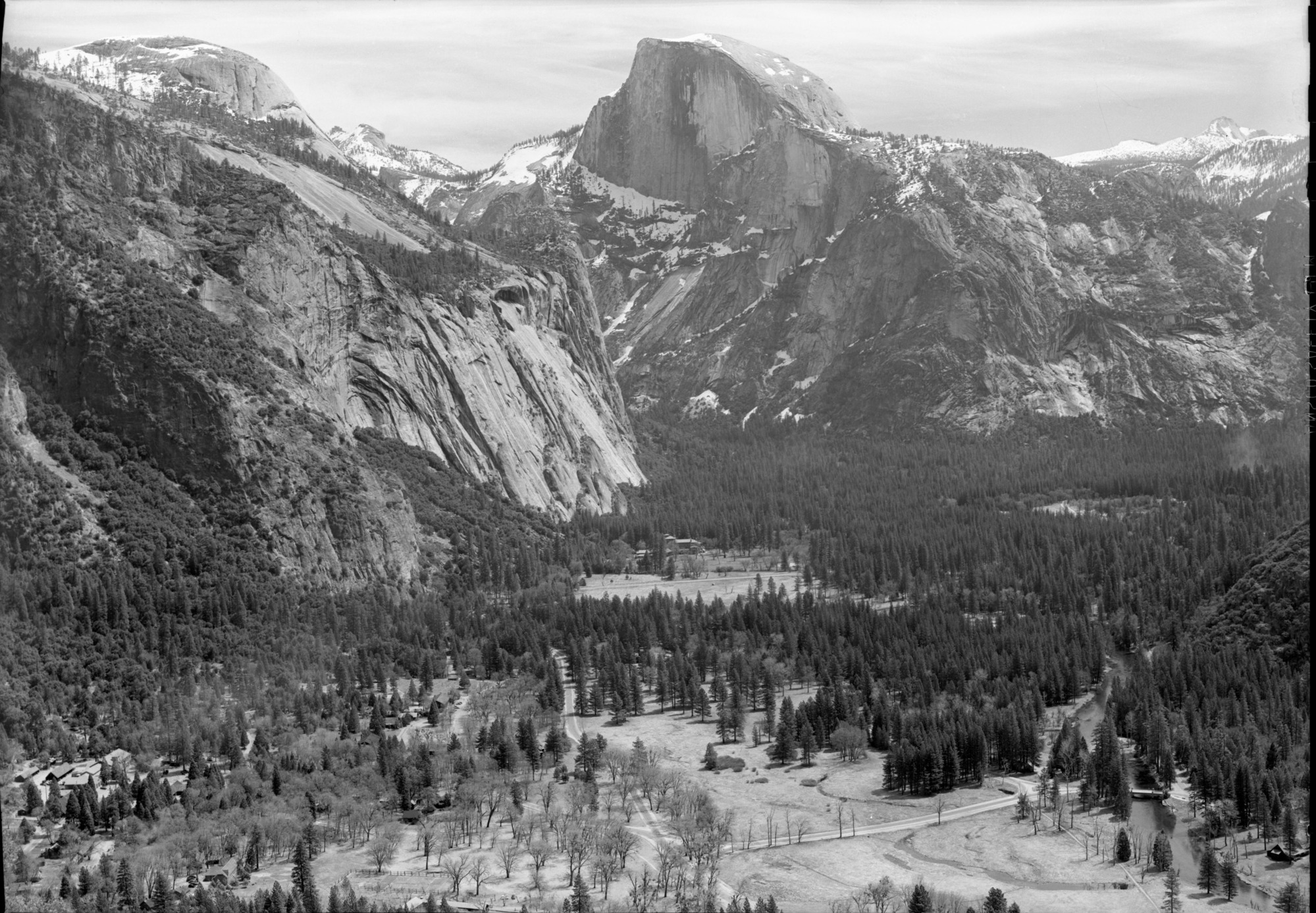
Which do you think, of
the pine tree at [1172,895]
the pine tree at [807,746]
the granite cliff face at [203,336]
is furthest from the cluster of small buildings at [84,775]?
the pine tree at [1172,895]

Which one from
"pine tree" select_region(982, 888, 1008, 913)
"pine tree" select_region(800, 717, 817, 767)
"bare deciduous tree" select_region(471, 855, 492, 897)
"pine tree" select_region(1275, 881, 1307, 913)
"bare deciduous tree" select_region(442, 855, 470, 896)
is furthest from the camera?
"pine tree" select_region(800, 717, 817, 767)

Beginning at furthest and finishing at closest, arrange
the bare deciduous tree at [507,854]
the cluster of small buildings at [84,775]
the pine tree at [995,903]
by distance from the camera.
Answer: the cluster of small buildings at [84,775] → the bare deciduous tree at [507,854] → the pine tree at [995,903]

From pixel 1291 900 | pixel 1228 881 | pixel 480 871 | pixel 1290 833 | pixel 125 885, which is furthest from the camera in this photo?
pixel 1290 833

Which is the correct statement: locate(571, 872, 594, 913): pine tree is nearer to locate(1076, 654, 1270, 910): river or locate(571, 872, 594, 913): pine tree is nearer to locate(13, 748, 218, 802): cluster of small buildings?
locate(13, 748, 218, 802): cluster of small buildings

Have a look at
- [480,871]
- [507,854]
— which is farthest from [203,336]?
[480,871]

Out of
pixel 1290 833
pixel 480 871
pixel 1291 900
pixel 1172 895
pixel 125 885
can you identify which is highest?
pixel 125 885

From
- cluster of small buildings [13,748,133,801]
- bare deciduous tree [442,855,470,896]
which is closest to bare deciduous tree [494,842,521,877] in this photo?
bare deciduous tree [442,855,470,896]

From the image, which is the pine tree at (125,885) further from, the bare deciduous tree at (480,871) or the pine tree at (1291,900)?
the pine tree at (1291,900)

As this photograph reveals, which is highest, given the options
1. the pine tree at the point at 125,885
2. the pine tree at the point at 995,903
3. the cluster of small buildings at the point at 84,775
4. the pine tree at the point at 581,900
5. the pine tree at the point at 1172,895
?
the cluster of small buildings at the point at 84,775

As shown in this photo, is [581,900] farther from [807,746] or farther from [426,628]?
[426,628]

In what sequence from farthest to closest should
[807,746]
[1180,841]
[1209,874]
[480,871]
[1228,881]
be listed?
1. [807,746]
2. [1180,841]
3. [480,871]
4. [1209,874]
5. [1228,881]

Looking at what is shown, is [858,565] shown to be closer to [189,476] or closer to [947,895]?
[189,476]
